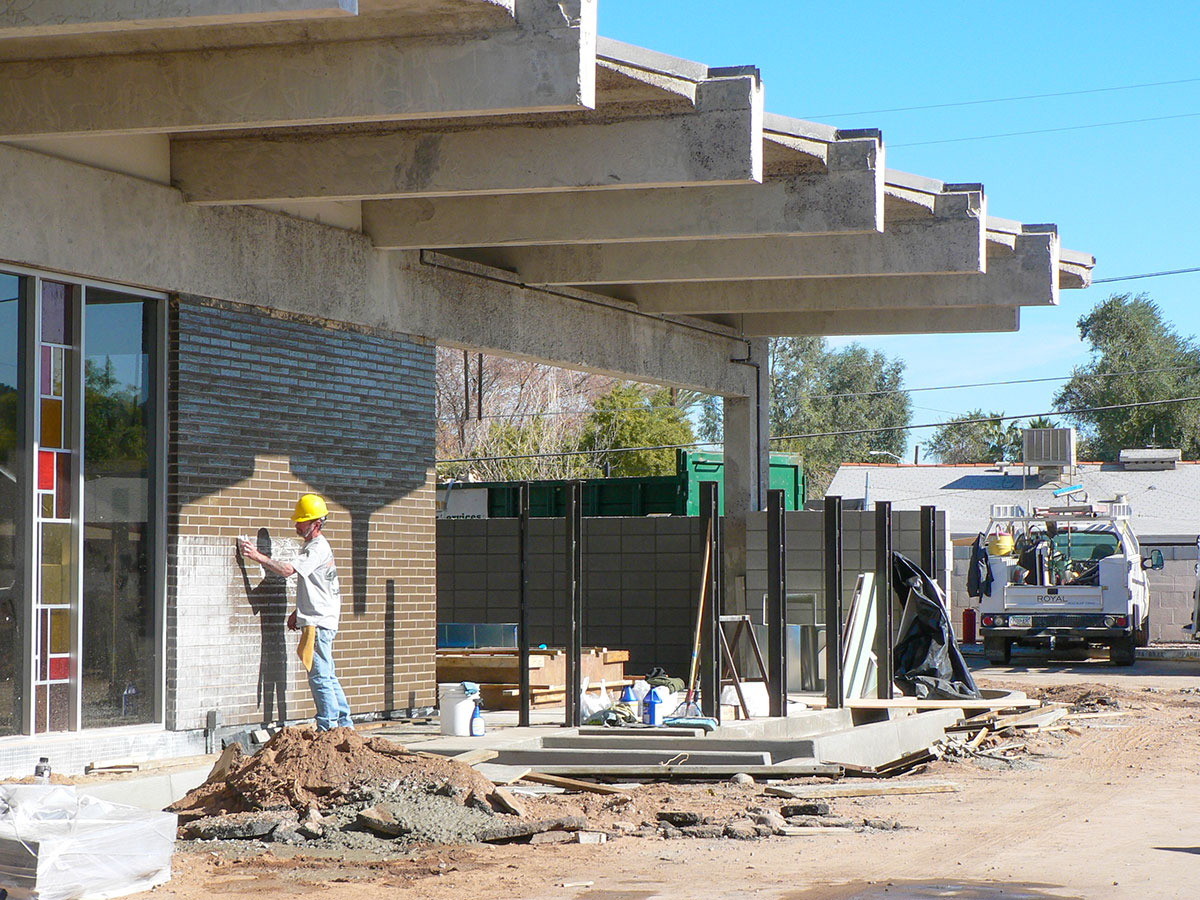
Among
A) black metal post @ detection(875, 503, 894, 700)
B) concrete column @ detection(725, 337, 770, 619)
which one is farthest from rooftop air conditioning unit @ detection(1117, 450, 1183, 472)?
black metal post @ detection(875, 503, 894, 700)

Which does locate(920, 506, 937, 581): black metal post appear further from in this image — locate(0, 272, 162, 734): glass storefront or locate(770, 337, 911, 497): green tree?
locate(770, 337, 911, 497): green tree

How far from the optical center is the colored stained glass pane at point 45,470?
1012 cm

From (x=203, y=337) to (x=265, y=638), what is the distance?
2.42m

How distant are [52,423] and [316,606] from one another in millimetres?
2470

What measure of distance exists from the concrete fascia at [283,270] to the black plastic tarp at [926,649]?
12.5 ft

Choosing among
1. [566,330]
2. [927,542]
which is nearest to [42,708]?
[566,330]

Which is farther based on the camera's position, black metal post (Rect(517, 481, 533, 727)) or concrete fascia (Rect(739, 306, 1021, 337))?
concrete fascia (Rect(739, 306, 1021, 337))

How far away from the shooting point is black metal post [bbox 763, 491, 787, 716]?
12.9 m

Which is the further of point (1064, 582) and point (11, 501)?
point (1064, 582)

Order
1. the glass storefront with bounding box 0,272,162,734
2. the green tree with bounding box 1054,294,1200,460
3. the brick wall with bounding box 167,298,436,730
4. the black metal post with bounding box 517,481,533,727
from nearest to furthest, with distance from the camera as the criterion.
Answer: the glass storefront with bounding box 0,272,162,734, the brick wall with bounding box 167,298,436,730, the black metal post with bounding box 517,481,533,727, the green tree with bounding box 1054,294,1200,460

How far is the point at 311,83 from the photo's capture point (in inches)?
352

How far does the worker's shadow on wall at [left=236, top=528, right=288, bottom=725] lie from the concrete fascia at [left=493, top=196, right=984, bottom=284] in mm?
4054

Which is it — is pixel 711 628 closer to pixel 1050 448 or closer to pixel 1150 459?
pixel 1050 448

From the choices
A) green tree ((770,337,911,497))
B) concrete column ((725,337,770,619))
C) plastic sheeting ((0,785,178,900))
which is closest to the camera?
plastic sheeting ((0,785,178,900))
